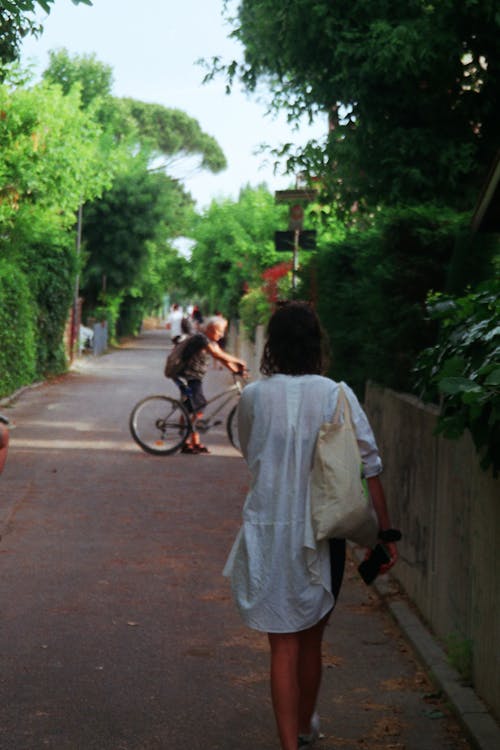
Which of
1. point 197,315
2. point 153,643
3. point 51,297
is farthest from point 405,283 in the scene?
point 51,297

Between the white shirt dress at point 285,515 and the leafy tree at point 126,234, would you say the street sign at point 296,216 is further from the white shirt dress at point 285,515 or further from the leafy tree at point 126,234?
the leafy tree at point 126,234

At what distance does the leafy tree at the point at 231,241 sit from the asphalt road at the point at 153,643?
42978 mm

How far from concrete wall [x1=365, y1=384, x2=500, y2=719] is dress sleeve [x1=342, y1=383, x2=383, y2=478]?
0.85 metres

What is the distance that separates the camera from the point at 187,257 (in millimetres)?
66000

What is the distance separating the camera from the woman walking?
15.7 ft

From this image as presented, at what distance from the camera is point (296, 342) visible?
4.98m

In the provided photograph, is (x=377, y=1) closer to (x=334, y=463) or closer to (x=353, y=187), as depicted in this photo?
(x=353, y=187)

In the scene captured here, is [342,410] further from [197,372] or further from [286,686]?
[197,372]

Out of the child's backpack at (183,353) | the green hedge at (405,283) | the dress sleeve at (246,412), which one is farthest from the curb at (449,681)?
the child's backpack at (183,353)

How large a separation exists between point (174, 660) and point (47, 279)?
2713 centimetres

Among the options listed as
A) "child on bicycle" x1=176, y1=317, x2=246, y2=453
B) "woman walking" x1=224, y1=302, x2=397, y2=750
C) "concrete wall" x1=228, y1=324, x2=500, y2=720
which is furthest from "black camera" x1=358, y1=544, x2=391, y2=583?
"child on bicycle" x1=176, y1=317, x2=246, y2=453

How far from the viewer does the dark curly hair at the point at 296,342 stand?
4.97m

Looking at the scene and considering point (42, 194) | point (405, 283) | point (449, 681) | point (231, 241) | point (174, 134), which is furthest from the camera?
point (174, 134)

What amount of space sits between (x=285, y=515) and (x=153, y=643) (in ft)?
8.20
